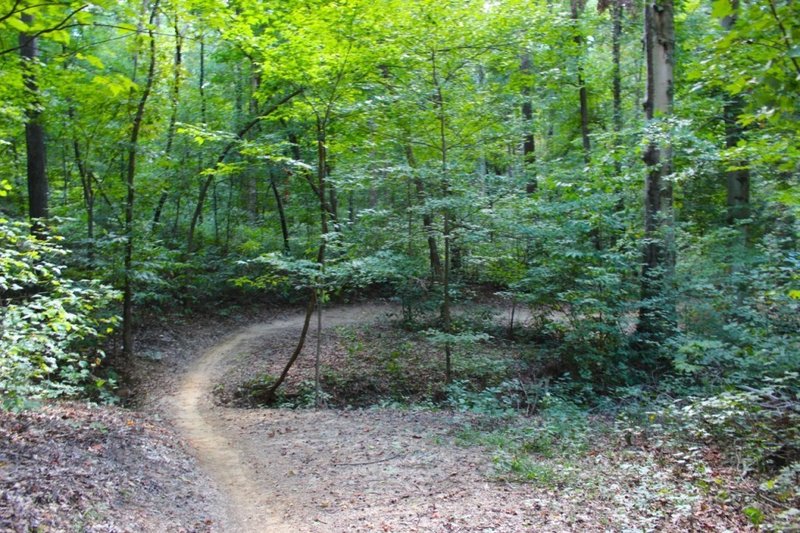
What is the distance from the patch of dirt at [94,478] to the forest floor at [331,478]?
0.07ft

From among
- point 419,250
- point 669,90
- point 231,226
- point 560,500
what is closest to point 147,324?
point 231,226

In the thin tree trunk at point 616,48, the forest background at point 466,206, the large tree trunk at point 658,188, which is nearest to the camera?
the forest background at point 466,206

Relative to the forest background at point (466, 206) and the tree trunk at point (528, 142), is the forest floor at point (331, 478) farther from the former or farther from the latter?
the tree trunk at point (528, 142)

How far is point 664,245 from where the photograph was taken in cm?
1139

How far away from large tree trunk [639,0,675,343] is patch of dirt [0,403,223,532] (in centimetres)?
896

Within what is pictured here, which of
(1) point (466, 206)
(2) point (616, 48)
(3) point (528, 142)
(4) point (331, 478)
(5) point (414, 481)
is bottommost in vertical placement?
(4) point (331, 478)

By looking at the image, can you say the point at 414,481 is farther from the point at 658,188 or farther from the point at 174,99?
the point at 174,99

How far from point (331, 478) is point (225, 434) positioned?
309 centimetres

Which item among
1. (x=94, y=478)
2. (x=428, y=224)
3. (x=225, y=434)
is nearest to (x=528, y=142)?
(x=428, y=224)

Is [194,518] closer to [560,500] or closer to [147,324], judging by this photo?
[560,500]

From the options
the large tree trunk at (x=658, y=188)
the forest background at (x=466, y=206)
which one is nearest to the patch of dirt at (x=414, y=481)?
the forest background at (x=466, y=206)

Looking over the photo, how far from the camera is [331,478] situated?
6969 mm

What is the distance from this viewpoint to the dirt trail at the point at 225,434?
20.2 feet

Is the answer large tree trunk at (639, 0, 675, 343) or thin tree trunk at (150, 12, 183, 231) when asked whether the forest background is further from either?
thin tree trunk at (150, 12, 183, 231)
